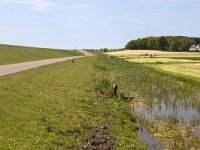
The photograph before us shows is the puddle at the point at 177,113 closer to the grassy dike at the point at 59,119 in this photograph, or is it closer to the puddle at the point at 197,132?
the puddle at the point at 197,132

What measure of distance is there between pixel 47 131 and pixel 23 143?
2949 millimetres

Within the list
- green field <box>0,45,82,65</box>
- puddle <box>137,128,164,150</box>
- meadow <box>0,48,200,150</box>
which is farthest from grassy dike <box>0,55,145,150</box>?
green field <box>0,45,82,65</box>

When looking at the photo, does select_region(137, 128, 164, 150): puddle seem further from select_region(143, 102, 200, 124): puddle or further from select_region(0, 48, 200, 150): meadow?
select_region(143, 102, 200, 124): puddle

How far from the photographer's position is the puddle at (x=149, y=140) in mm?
21547

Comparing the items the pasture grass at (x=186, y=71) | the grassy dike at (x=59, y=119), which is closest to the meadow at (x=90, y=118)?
the grassy dike at (x=59, y=119)

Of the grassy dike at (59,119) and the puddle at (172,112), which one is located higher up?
the grassy dike at (59,119)

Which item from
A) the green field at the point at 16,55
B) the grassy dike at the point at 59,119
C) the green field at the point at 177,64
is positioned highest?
the green field at the point at 16,55

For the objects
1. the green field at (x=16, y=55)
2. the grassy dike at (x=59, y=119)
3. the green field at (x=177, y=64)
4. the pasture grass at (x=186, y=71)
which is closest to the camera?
the grassy dike at (x=59, y=119)

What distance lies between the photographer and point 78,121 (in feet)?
79.8

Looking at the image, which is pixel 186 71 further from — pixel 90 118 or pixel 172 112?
pixel 90 118

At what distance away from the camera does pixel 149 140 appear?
22.9m

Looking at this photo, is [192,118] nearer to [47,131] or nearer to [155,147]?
[155,147]

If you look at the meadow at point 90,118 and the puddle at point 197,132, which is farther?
the puddle at point 197,132

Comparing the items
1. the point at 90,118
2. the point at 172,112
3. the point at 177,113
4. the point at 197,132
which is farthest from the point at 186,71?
the point at 90,118
